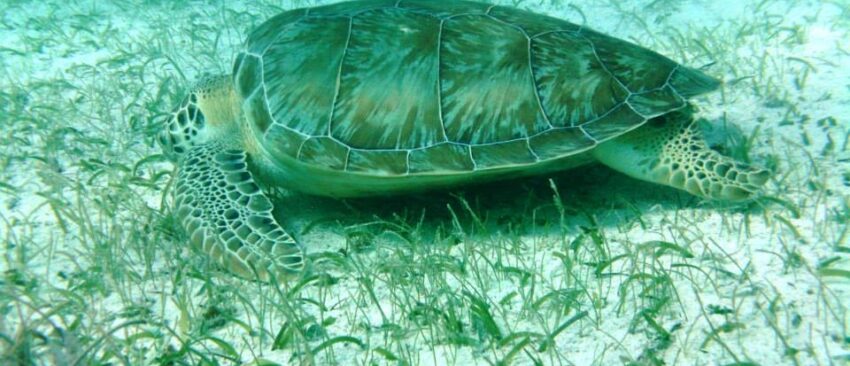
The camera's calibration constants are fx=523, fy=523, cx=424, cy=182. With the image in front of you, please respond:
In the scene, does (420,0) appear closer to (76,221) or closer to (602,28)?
(76,221)

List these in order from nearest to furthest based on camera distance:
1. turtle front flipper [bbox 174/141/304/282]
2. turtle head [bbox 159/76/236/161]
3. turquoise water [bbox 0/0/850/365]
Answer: turquoise water [bbox 0/0/850/365] < turtle front flipper [bbox 174/141/304/282] < turtle head [bbox 159/76/236/161]

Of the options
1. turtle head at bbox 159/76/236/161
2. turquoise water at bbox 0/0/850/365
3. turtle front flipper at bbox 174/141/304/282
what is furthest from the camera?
turtle head at bbox 159/76/236/161

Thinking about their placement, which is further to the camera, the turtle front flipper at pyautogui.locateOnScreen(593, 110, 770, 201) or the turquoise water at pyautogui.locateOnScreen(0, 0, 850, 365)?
the turtle front flipper at pyautogui.locateOnScreen(593, 110, 770, 201)

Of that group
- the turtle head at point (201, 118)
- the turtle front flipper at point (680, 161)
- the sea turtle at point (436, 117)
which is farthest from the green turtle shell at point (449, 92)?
the turtle head at point (201, 118)

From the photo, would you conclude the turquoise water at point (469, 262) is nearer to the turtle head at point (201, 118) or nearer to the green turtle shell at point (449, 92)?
the turtle head at point (201, 118)

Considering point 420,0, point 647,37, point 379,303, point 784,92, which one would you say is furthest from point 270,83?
point 647,37

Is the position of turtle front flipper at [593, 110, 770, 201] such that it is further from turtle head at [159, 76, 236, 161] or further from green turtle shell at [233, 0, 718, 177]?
turtle head at [159, 76, 236, 161]

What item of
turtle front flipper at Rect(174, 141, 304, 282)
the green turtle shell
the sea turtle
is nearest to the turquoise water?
turtle front flipper at Rect(174, 141, 304, 282)

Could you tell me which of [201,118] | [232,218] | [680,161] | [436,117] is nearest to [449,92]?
[436,117]
